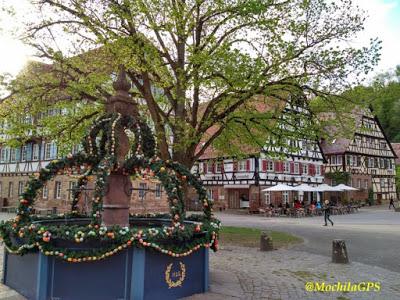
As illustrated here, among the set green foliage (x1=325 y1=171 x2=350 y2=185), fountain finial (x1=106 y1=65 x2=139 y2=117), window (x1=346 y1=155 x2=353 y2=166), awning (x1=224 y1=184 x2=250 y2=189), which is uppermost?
window (x1=346 y1=155 x2=353 y2=166)

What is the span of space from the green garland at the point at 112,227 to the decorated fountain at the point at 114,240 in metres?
0.02

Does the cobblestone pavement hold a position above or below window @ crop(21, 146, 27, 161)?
below

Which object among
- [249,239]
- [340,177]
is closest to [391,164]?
[340,177]

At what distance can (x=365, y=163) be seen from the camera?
4938 cm

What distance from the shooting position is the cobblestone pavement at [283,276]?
7.44 m

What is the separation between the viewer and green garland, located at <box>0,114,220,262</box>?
629cm

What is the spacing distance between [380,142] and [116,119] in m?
50.8

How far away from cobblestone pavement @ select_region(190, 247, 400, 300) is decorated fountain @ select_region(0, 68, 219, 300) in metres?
0.99

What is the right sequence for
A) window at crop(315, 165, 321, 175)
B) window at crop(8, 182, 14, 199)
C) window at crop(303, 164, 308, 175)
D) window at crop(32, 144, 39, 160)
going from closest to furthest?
1. window at crop(32, 144, 39, 160)
2. window at crop(8, 182, 14, 199)
3. window at crop(303, 164, 308, 175)
4. window at crop(315, 165, 321, 175)

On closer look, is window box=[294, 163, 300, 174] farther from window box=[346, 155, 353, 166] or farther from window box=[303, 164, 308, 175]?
window box=[346, 155, 353, 166]

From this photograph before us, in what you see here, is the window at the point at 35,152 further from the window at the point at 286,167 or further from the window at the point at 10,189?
the window at the point at 286,167

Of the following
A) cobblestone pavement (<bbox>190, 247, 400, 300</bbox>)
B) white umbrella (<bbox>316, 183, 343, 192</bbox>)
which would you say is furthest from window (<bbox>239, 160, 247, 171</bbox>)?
cobblestone pavement (<bbox>190, 247, 400, 300</bbox>)

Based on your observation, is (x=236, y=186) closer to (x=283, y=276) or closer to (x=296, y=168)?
(x=296, y=168)

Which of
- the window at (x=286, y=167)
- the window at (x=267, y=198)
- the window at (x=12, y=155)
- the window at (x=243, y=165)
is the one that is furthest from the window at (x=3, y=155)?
the window at (x=286, y=167)
